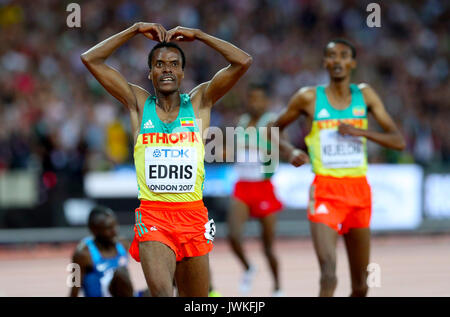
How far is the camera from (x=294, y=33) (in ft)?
74.5

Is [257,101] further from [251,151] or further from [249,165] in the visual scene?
[249,165]

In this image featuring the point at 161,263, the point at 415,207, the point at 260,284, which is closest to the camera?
the point at 161,263

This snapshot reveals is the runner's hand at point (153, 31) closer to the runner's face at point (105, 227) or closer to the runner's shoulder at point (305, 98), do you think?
the runner's shoulder at point (305, 98)

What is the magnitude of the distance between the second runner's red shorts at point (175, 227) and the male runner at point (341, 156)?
1.71 m

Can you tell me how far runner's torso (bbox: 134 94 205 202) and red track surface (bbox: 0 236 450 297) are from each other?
186 inches

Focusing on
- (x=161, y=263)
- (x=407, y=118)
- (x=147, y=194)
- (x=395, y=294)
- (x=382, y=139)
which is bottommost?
(x=395, y=294)

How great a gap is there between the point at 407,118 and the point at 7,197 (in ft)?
33.6

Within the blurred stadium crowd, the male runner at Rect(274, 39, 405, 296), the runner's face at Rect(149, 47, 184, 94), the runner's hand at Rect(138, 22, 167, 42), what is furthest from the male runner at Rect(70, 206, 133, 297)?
the blurred stadium crowd

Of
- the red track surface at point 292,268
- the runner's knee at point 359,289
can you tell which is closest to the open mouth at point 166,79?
the runner's knee at point 359,289

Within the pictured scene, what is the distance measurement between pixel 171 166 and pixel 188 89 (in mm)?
13008

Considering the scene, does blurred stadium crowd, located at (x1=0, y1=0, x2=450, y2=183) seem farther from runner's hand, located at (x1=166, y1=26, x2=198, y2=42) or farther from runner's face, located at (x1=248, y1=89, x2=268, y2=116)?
runner's hand, located at (x1=166, y1=26, x2=198, y2=42)

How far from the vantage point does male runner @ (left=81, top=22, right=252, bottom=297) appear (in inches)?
254
